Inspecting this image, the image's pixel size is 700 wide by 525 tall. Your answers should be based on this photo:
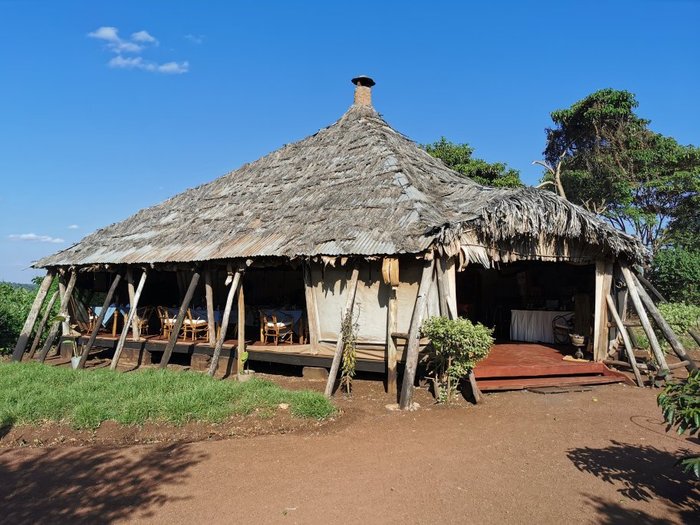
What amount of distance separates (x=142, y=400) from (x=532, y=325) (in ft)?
30.0

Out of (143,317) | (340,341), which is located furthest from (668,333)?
(143,317)

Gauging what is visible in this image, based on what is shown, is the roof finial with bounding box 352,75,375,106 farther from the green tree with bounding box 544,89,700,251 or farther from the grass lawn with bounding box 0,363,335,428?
the green tree with bounding box 544,89,700,251

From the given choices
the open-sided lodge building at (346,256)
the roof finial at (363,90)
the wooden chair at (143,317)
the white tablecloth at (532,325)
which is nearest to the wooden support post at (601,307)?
the open-sided lodge building at (346,256)

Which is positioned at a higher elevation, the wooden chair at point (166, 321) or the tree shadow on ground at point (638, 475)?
the wooden chair at point (166, 321)

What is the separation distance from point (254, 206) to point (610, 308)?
8.06m

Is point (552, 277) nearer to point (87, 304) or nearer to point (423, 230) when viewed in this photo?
point (423, 230)

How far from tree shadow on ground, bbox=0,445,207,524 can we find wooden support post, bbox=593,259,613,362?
305 inches

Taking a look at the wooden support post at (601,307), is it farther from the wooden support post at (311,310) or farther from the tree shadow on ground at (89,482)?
the tree shadow on ground at (89,482)

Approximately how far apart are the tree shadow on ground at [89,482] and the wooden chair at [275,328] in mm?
4263

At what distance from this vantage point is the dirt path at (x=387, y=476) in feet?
13.4

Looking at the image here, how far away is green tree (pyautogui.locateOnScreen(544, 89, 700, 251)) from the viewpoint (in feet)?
70.4

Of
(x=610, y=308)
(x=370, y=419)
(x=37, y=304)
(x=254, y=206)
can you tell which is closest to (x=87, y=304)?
(x=37, y=304)

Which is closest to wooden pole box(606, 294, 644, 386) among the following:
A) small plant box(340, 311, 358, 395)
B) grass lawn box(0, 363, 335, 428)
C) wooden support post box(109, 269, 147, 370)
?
small plant box(340, 311, 358, 395)

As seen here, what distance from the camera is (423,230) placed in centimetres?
782
